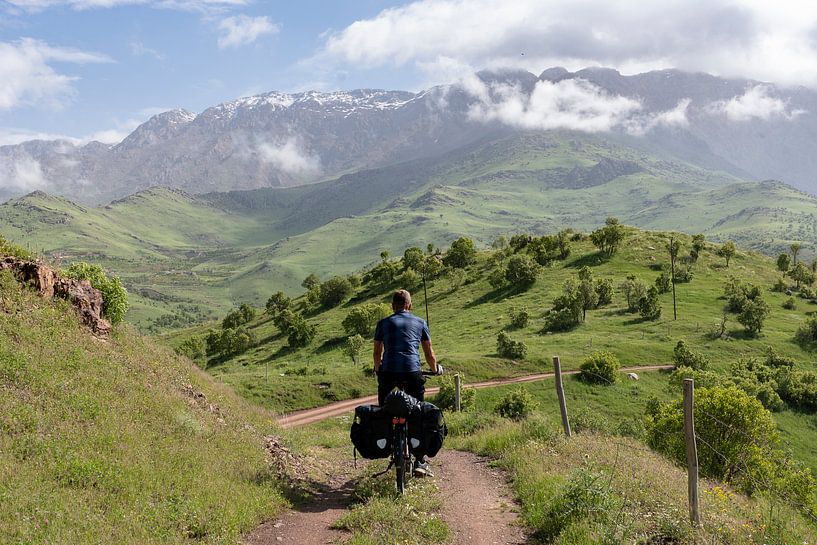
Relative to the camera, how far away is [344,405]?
54281mm

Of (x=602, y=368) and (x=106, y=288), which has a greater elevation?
(x=106, y=288)

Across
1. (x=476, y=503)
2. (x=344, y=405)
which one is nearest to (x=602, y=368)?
(x=344, y=405)

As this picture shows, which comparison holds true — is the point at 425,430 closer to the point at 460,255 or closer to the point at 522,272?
the point at 522,272

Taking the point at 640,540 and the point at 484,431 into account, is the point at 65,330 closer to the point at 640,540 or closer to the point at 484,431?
the point at 484,431

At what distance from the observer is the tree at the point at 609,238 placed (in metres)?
120

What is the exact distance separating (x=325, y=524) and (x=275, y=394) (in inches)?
1834

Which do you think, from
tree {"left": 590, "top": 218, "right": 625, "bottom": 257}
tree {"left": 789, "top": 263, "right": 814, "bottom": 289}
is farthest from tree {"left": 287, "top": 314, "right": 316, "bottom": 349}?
tree {"left": 789, "top": 263, "right": 814, "bottom": 289}

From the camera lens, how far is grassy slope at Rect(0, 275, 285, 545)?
8.16 m

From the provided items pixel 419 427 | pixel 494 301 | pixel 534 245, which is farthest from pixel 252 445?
pixel 534 245

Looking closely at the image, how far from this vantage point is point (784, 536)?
8758mm

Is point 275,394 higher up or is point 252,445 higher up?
point 252,445

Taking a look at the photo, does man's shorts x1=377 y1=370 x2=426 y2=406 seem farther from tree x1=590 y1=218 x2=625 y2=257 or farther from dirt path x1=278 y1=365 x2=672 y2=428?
tree x1=590 y1=218 x2=625 y2=257

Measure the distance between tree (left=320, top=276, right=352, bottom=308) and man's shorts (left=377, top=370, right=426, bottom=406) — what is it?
121 meters

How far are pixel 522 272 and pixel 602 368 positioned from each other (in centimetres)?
5161
